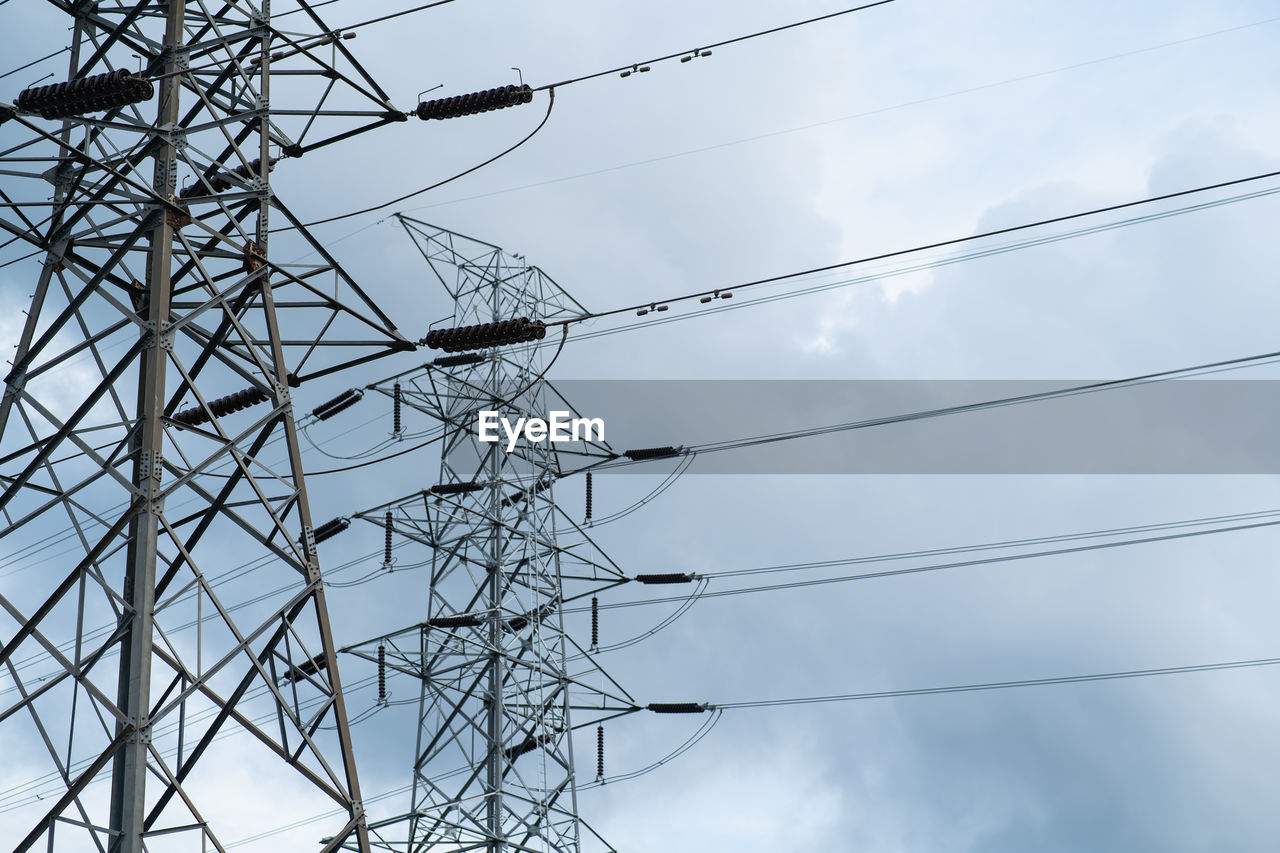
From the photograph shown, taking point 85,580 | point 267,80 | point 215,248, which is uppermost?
point 267,80

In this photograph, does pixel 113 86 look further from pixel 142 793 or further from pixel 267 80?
pixel 142 793

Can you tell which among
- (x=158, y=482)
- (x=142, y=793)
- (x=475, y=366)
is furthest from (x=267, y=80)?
(x=475, y=366)

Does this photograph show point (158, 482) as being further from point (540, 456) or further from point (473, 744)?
point (540, 456)

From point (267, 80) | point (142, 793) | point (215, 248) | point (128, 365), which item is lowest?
point (142, 793)

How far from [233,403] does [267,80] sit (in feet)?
22.3

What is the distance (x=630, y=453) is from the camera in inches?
1129

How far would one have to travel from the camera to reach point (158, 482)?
43.7ft

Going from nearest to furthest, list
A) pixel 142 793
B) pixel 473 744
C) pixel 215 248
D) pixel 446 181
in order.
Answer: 1. pixel 142 793
2. pixel 215 248
3. pixel 446 181
4. pixel 473 744

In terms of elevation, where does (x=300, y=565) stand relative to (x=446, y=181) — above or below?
below

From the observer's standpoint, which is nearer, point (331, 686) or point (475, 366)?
point (331, 686)

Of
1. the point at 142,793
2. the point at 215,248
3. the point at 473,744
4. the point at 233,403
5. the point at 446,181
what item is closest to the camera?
the point at 142,793

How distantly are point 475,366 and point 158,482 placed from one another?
1536 centimetres

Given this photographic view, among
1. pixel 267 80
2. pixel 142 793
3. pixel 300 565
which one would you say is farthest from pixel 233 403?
pixel 142 793

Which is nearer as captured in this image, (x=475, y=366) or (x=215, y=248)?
(x=215, y=248)
